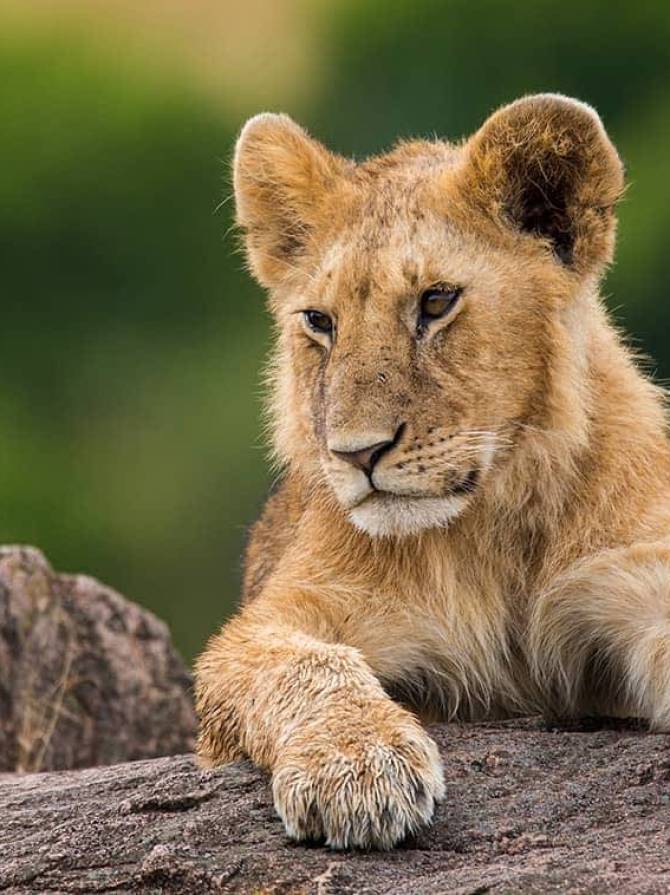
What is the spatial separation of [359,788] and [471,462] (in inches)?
48.1

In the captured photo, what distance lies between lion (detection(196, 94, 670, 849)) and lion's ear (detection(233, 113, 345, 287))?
125 millimetres

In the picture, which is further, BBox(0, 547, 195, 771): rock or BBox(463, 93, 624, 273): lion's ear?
BBox(0, 547, 195, 771): rock

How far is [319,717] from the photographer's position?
464 centimetres

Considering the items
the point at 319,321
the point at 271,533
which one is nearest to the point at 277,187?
the point at 319,321

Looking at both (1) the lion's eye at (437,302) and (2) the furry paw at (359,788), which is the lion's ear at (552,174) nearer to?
(1) the lion's eye at (437,302)

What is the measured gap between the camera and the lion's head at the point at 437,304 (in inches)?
199

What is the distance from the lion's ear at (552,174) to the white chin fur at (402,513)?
3.02 feet

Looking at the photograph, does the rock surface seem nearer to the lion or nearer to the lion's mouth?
the lion

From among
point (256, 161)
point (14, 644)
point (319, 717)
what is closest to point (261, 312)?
point (14, 644)

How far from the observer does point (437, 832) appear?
4387 millimetres

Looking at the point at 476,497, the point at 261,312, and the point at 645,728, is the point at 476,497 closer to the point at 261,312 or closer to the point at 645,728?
the point at 645,728

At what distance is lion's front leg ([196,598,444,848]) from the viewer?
4285 mm

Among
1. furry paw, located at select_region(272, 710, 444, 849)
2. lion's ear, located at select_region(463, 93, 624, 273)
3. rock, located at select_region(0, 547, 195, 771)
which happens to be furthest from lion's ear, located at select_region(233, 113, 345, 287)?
rock, located at select_region(0, 547, 195, 771)

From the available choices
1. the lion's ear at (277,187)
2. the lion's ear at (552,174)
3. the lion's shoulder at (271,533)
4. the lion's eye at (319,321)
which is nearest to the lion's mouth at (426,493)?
the lion's eye at (319,321)
